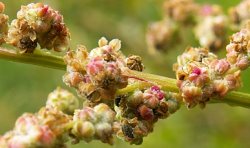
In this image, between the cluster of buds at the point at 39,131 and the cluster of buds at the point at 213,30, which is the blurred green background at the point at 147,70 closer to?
the cluster of buds at the point at 213,30

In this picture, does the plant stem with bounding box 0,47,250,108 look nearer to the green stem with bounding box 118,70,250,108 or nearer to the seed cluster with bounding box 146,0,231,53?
the green stem with bounding box 118,70,250,108

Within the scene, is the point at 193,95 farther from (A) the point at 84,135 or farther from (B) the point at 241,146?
(B) the point at 241,146

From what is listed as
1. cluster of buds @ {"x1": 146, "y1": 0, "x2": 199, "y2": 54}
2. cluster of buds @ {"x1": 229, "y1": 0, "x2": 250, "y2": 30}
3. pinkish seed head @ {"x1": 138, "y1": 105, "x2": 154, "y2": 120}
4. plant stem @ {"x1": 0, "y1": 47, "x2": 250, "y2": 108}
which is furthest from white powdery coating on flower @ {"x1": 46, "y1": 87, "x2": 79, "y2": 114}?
cluster of buds @ {"x1": 146, "y1": 0, "x2": 199, "y2": 54}

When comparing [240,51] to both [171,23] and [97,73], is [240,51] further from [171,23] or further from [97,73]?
[171,23]

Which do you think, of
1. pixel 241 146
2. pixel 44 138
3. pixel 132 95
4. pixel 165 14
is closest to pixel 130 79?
pixel 132 95

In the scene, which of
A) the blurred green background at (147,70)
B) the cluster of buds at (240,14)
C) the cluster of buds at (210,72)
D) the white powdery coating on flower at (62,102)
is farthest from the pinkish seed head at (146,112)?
the blurred green background at (147,70)
